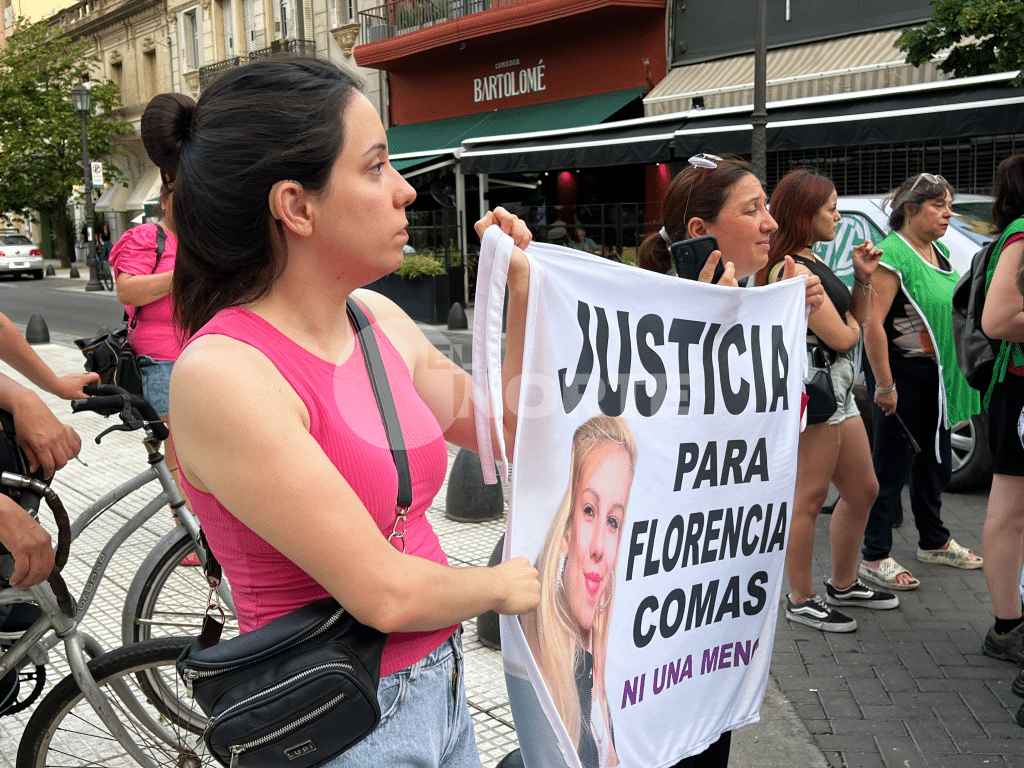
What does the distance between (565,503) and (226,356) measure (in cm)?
75

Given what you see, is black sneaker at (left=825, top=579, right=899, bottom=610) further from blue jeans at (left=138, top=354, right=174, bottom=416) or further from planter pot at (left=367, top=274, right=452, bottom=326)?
planter pot at (left=367, top=274, right=452, bottom=326)

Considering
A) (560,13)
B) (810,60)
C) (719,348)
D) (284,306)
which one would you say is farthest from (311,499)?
(560,13)

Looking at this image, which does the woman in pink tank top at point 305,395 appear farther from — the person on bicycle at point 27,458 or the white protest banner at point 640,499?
the person on bicycle at point 27,458

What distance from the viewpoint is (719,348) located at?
2.25 metres

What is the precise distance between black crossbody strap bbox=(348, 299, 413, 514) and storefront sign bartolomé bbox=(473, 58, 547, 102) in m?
18.9

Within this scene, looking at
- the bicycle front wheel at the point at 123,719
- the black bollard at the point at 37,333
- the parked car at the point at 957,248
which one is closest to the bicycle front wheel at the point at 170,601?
the bicycle front wheel at the point at 123,719

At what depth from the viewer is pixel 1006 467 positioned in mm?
3682

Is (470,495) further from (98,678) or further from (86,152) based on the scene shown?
(86,152)

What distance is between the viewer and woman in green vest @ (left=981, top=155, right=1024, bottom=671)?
12.0 ft

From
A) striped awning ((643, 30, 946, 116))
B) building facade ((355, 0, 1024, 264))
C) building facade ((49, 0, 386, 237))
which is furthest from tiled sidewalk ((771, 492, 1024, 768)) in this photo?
building facade ((49, 0, 386, 237))

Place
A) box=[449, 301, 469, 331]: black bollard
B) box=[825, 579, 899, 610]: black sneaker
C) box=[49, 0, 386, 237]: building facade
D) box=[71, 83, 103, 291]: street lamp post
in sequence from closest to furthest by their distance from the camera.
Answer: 1. box=[825, 579, 899, 610]: black sneaker
2. box=[449, 301, 469, 331]: black bollard
3. box=[49, 0, 386, 237]: building facade
4. box=[71, 83, 103, 291]: street lamp post

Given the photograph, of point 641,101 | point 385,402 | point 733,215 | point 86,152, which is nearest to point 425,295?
point 641,101

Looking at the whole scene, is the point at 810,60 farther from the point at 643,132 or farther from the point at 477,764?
the point at 477,764

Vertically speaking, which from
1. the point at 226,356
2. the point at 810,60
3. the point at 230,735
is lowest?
the point at 230,735
